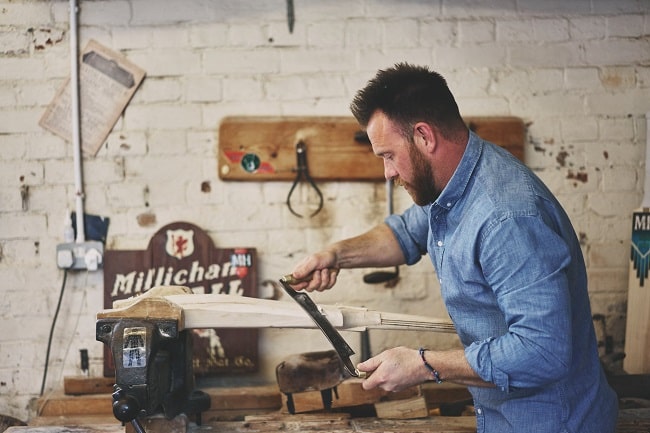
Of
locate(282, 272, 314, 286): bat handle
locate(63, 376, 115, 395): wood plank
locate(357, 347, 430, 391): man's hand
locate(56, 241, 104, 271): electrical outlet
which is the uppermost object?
locate(56, 241, 104, 271): electrical outlet

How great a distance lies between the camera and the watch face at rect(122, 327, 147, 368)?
68.6 inches

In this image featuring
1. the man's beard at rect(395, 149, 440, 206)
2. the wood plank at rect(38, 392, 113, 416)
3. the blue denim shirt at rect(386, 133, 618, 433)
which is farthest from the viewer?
the wood plank at rect(38, 392, 113, 416)

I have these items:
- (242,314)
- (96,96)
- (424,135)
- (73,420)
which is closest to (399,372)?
(242,314)

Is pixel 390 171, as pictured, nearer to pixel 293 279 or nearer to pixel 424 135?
pixel 424 135

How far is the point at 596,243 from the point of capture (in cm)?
282

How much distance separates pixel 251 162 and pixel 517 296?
4.59ft

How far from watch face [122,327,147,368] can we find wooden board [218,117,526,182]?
3.41ft

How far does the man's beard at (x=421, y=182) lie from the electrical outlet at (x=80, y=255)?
1.36m

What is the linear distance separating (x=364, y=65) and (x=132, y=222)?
1088 mm

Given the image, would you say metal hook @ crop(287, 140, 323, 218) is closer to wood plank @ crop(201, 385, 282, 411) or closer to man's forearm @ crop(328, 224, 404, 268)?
man's forearm @ crop(328, 224, 404, 268)

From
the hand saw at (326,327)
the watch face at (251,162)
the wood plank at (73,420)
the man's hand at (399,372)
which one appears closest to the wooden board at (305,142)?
the watch face at (251,162)

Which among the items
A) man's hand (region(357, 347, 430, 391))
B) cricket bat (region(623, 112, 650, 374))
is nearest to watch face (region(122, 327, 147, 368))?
man's hand (region(357, 347, 430, 391))

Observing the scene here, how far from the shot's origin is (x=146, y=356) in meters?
1.74

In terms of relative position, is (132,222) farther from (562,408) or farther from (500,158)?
(562,408)
